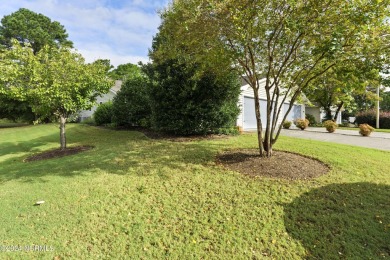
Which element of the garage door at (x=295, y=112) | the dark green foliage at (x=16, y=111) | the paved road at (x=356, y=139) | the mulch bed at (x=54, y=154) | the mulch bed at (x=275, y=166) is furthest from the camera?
the dark green foliage at (x=16, y=111)

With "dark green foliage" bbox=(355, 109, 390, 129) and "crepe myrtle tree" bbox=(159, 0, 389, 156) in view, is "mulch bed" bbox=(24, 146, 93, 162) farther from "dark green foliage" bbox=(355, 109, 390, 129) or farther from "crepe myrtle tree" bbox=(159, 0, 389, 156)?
"dark green foliage" bbox=(355, 109, 390, 129)

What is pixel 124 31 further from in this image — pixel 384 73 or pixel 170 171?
pixel 384 73

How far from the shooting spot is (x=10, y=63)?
24.0 feet

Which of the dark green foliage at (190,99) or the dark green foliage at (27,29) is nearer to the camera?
the dark green foliage at (190,99)

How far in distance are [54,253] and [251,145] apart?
6.54 metres

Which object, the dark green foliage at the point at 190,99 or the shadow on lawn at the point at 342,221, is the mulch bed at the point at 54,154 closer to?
the dark green foliage at the point at 190,99

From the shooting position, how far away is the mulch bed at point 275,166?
5039mm

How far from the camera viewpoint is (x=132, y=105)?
1339cm

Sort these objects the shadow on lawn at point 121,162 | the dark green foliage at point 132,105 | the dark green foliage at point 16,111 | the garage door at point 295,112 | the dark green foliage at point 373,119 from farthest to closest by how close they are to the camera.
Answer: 1. the dark green foliage at point 373,119
2. the dark green foliage at point 16,111
3. the garage door at point 295,112
4. the dark green foliage at point 132,105
5. the shadow on lawn at point 121,162

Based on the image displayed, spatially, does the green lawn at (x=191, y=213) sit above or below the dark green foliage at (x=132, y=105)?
below

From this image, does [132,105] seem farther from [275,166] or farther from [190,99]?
[275,166]

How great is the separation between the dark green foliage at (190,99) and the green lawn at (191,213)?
13.0ft

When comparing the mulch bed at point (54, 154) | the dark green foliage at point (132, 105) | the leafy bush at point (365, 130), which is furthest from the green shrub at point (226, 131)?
the leafy bush at point (365, 130)

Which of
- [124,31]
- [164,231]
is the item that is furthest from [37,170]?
[124,31]
